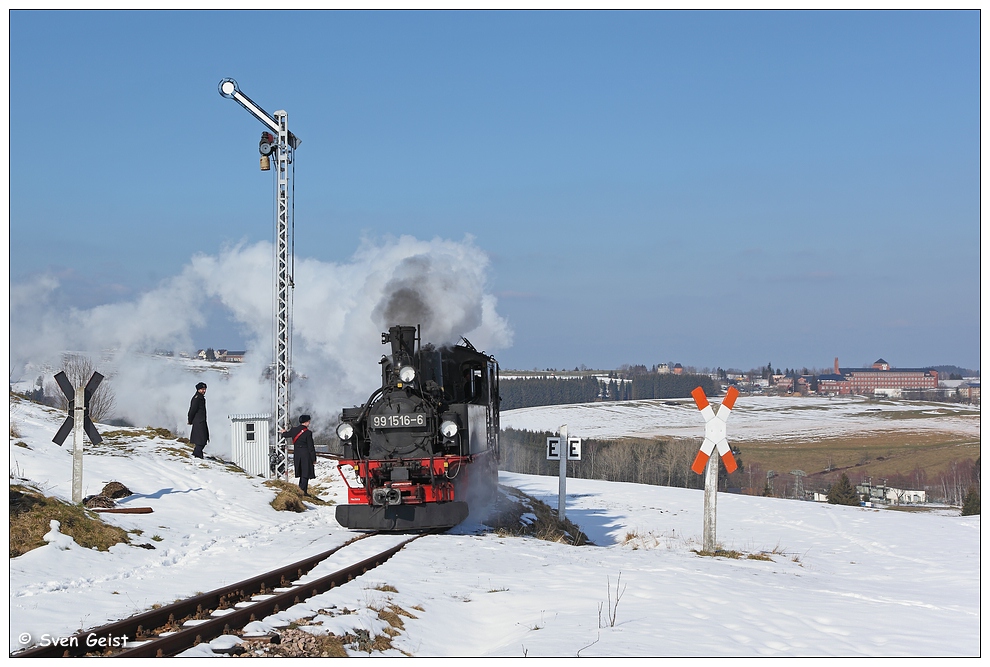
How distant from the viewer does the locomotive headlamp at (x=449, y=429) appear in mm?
14180

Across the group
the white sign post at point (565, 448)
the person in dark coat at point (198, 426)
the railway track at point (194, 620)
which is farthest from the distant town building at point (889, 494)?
the railway track at point (194, 620)

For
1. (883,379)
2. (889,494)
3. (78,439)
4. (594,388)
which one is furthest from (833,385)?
(78,439)

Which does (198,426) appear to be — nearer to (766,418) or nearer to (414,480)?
(414,480)

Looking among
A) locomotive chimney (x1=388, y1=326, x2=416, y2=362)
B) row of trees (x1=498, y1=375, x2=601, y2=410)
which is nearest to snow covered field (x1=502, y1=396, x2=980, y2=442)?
row of trees (x1=498, y1=375, x2=601, y2=410)

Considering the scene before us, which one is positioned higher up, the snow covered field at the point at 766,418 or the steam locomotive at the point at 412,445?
the steam locomotive at the point at 412,445

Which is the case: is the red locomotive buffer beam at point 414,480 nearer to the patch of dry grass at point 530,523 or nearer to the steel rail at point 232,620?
the patch of dry grass at point 530,523

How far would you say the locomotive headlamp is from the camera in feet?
46.5

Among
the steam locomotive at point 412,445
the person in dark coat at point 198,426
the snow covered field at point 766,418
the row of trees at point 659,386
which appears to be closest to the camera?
the steam locomotive at point 412,445

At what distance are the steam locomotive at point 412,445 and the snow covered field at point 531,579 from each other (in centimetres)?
68

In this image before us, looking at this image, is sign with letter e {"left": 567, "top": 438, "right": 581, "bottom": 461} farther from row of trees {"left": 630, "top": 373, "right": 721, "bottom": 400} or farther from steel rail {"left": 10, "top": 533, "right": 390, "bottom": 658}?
row of trees {"left": 630, "top": 373, "right": 721, "bottom": 400}

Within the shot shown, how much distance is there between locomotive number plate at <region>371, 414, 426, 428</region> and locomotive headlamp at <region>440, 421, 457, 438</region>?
428mm

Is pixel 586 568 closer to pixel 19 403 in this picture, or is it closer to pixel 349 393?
pixel 19 403

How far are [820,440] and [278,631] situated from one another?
84.1 m

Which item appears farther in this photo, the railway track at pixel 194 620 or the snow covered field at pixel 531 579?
the snow covered field at pixel 531 579
